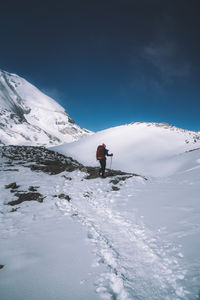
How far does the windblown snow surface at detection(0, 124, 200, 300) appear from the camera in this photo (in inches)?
107

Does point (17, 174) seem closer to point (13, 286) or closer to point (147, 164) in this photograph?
point (13, 286)

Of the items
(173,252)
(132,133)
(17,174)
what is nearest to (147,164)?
(132,133)

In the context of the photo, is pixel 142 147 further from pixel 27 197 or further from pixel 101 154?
pixel 27 197

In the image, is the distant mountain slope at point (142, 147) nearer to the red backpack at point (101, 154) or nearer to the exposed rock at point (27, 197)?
the red backpack at point (101, 154)

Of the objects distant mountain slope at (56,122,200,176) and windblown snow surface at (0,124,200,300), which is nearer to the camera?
windblown snow surface at (0,124,200,300)

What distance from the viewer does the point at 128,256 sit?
381cm

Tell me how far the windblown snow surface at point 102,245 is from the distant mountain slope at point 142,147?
1320 cm

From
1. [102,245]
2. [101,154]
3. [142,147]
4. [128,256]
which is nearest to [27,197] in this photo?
[102,245]

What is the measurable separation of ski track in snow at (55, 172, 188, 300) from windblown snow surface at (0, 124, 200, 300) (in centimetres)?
2

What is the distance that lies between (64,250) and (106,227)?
187 centimetres

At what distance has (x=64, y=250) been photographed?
385 cm

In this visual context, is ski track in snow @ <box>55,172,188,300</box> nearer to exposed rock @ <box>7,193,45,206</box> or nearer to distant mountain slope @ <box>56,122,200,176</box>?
exposed rock @ <box>7,193,45,206</box>

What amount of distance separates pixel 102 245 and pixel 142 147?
2545 centimetres

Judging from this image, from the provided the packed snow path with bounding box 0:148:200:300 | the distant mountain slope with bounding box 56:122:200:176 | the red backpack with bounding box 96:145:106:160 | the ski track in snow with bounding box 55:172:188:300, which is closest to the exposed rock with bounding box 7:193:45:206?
the packed snow path with bounding box 0:148:200:300
